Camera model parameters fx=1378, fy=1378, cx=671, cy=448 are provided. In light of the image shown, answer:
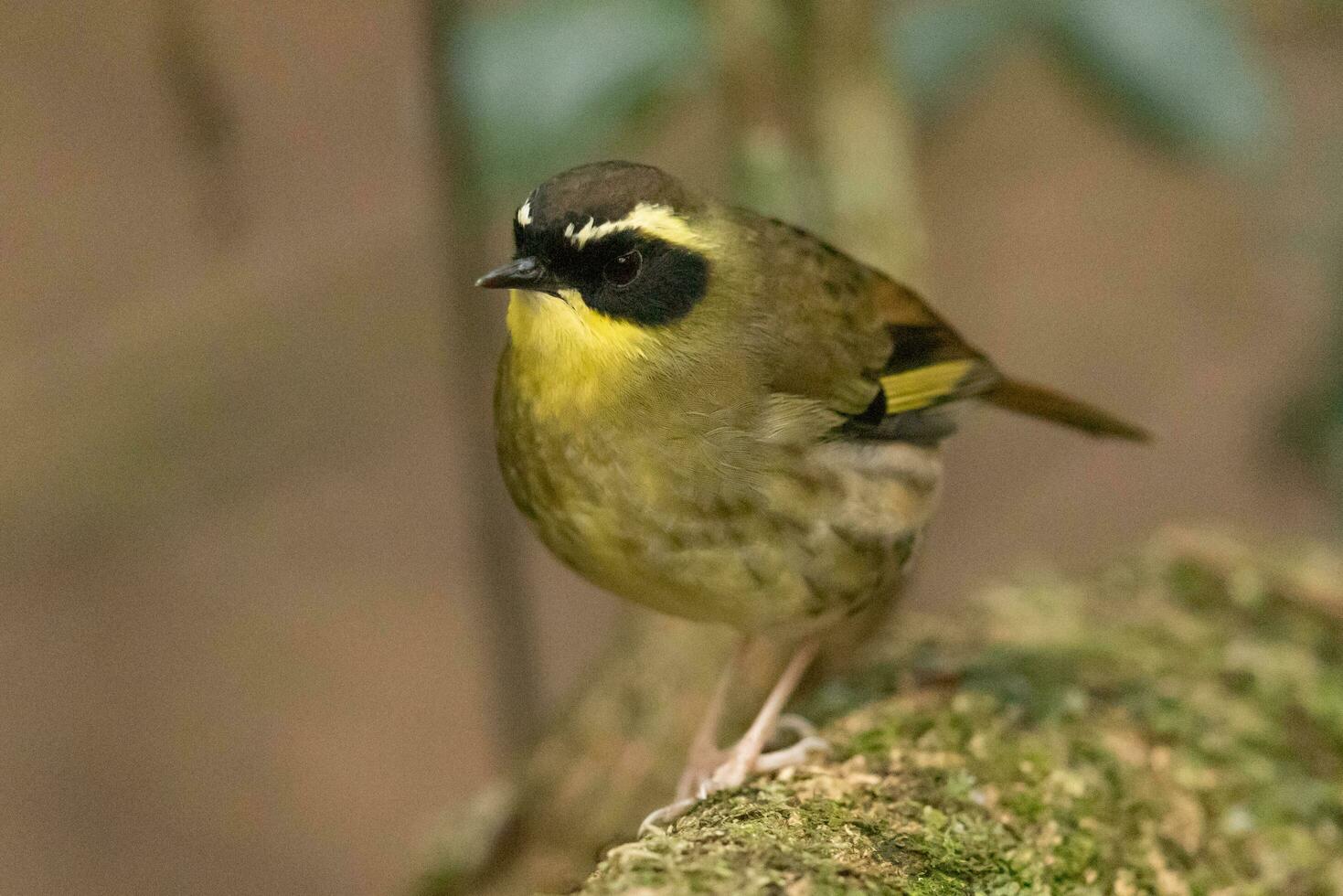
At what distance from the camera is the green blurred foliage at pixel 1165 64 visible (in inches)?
174

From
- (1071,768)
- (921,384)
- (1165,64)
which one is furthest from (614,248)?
(1165,64)

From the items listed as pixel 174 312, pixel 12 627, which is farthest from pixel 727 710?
pixel 12 627

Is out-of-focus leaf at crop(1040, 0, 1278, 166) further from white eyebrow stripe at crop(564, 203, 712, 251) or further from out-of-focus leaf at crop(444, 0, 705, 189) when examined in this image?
white eyebrow stripe at crop(564, 203, 712, 251)

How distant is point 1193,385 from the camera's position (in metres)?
8.99

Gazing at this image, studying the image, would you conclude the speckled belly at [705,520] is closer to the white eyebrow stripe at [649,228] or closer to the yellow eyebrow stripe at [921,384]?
the yellow eyebrow stripe at [921,384]

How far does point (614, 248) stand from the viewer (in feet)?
10.2

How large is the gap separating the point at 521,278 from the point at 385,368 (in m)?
4.93

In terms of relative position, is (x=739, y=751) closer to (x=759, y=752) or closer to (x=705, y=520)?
(x=759, y=752)

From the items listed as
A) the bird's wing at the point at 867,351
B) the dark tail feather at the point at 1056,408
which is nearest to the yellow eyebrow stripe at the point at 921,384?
the bird's wing at the point at 867,351

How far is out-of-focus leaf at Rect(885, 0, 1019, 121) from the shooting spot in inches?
187

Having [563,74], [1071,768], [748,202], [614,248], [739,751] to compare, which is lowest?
[739,751]

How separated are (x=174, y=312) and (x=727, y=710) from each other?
13.6 feet

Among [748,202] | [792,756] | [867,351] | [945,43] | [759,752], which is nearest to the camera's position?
[792,756]

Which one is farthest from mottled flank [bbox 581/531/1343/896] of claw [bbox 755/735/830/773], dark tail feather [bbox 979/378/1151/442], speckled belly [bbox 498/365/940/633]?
dark tail feather [bbox 979/378/1151/442]
